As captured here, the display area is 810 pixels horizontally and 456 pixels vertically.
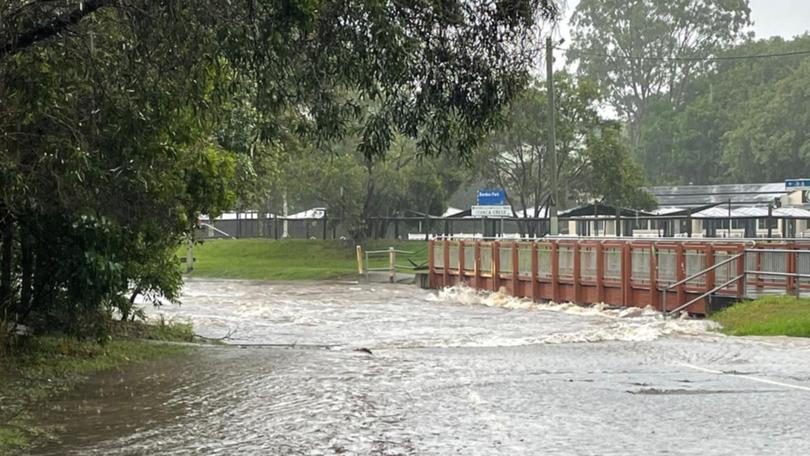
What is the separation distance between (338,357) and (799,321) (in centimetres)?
874

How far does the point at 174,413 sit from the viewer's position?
11211 mm

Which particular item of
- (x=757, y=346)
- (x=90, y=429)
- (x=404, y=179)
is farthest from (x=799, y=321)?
(x=404, y=179)

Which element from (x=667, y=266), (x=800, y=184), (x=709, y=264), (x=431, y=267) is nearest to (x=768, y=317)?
(x=709, y=264)

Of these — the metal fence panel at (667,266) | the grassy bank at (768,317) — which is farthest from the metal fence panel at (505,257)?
the grassy bank at (768,317)

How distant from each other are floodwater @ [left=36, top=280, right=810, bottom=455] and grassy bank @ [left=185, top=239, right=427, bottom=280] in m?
26.2

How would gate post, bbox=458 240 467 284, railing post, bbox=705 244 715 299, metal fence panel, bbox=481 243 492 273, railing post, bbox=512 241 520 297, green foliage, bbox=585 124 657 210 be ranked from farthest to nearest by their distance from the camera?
green foliage, bbox=585 124 657 210, gate post, bbox=458 240 467 284, metal fence panel, bbox=481 243 492 273, railing post, bbox=512 241 520 297, railing post, bbox=705 244 715 299

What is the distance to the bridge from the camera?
2303 centimetres

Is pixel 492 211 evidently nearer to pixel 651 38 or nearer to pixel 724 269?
pixel 724 269

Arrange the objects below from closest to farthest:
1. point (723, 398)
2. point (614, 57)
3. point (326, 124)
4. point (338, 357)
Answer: point (326, 124) < point (723, 398) < point (338, 357) < point (614, 57)

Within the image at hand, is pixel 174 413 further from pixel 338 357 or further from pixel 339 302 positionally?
pixel 339 302

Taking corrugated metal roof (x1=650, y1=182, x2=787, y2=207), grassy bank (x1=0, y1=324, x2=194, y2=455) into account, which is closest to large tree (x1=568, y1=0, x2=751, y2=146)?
corrugated metal roof (x1=650, y1=182, x2=787, y2=207)

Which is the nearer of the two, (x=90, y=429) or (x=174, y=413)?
(x=90, y=429)

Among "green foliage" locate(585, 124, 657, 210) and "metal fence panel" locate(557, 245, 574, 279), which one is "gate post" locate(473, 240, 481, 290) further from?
"green foliage" locate(585, 124, 657, 210)

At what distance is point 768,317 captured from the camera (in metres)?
20.3
